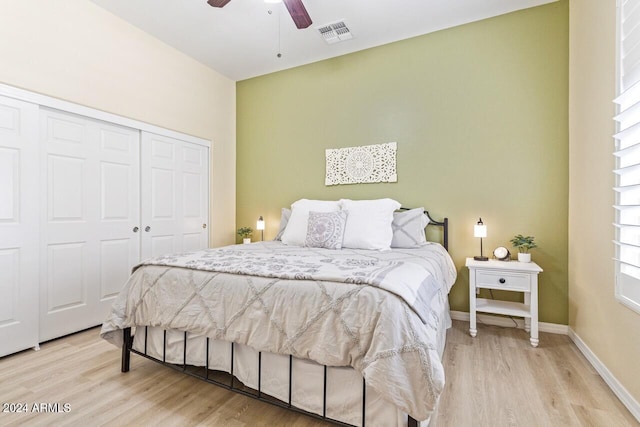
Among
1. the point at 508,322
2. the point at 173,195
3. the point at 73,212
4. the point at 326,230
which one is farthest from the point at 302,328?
the point at 173,195

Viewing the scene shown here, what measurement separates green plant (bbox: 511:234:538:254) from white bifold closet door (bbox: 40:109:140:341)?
3676 mm

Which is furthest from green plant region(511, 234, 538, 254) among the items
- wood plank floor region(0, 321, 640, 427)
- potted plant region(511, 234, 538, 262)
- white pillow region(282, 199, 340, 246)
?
white pillow region(282, 199, 340, 246)

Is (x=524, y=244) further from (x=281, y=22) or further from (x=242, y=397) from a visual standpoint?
(x=281, y=22)

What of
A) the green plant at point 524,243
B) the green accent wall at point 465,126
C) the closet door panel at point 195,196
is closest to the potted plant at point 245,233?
the closet door panel at point 195,196

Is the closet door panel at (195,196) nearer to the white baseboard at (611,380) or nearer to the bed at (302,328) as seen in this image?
the bed at (302,328)

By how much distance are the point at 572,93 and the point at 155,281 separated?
349 cm

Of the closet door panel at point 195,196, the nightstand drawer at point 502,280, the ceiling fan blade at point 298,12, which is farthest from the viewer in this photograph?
the closet door panel at point 195,196

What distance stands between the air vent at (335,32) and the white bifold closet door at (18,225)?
2631 millimetres

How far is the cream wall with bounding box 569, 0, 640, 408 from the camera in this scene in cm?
174

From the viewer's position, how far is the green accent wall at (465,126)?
267 centimetres

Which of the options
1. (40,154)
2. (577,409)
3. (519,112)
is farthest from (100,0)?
(577,409)

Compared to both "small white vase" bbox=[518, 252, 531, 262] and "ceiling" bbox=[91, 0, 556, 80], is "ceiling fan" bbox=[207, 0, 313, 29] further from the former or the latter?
"small white vase" bbox=[518, 252, 531, 262]

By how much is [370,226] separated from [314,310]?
148 centimetres

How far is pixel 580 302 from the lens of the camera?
91.3 inches
